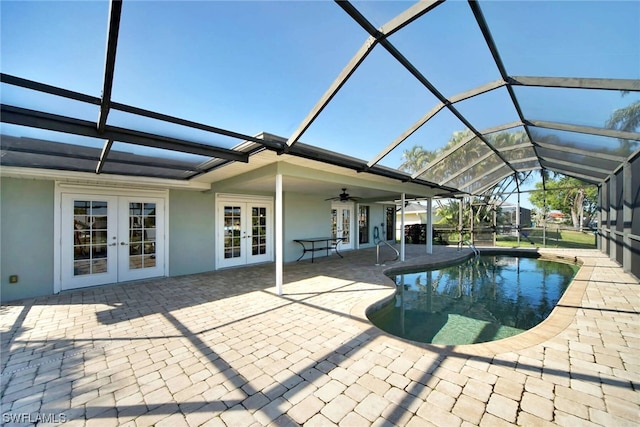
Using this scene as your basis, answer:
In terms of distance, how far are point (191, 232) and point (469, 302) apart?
6622mm

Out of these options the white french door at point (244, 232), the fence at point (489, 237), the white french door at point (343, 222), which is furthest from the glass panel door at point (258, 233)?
the fence at point (489, 237)

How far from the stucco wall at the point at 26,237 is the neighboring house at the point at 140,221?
0.01 meters

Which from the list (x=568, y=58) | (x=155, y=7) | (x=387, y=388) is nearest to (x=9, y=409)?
(x=387, y=388)

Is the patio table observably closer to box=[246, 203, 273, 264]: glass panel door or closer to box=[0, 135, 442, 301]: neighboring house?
box=[0, 135, 442, 301]: neighboring house

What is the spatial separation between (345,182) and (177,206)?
14.0 ft

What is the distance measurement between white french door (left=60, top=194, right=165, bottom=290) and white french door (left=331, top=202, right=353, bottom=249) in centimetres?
626

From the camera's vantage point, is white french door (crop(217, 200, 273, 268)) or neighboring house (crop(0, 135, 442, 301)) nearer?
neighboring house (crop(0, 135, 442, 301))

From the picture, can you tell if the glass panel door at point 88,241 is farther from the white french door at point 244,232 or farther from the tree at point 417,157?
the tree at point 417,157

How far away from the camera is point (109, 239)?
5.58 metres

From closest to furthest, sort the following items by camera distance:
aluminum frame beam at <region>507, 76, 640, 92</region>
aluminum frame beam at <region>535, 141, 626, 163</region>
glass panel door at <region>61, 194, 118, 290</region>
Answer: aluminum frame beam at <region>507, 76, 640, 92</region>, glass panel door at <region>61, 194, 118, 290</region>, aluminum frame beam at <region>535, 141, 626, 163</region>

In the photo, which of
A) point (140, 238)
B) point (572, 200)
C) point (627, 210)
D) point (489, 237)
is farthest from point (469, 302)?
point (572, 200)

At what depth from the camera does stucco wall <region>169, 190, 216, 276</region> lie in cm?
650

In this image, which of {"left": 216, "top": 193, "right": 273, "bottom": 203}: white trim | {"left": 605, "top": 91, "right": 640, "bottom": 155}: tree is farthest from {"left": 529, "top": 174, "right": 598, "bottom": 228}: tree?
{"left": 216, "top": 193, "right": 273, "bottom": 203}: white trim

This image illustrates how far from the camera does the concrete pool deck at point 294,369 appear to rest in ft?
6.15
